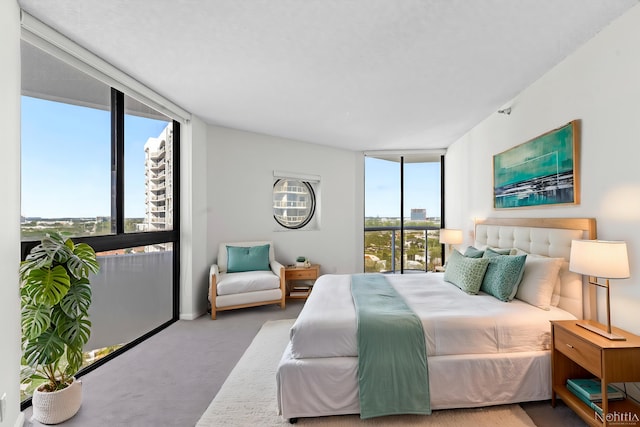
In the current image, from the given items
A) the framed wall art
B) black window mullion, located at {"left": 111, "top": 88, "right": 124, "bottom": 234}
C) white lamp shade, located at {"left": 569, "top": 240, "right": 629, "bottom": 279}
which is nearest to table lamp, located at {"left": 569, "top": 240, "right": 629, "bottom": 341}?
A: white lamp shade, located at {"left": 569, "top": 240, "right": 629, "bottom": 279}

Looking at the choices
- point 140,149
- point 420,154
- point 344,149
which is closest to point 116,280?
point 140,149

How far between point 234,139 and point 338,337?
3479 mm

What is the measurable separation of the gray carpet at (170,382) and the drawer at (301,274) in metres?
1.06

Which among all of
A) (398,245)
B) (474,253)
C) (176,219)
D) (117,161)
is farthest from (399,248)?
(117,161)

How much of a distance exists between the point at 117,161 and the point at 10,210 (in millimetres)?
1195

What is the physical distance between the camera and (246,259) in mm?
4137

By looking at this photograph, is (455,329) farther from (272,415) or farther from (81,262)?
(81,262)

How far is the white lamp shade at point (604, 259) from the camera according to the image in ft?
5.50

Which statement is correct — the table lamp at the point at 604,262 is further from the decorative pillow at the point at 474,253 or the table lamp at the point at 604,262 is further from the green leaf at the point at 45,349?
the green leaf at the point at 45,349

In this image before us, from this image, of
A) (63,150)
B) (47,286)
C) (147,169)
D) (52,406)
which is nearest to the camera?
(47,286)

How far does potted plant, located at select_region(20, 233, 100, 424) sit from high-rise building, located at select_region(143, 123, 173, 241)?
1.33 metres

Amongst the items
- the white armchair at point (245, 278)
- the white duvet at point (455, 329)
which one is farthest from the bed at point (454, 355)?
the white armchair at point (245, 278)

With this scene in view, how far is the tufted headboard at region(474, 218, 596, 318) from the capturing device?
2156 mm

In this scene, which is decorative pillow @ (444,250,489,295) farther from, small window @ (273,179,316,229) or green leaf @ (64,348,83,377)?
green leaf @ (64,348,83,377)
